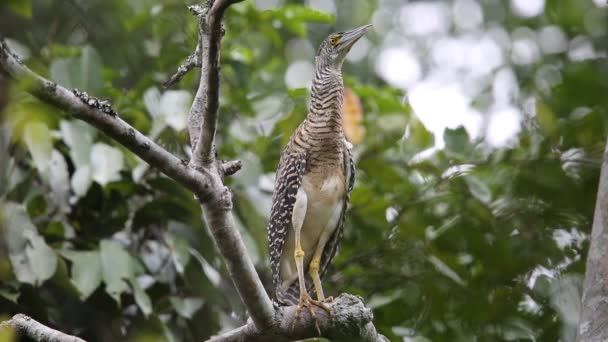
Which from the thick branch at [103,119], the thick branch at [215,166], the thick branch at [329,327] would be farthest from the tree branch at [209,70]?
the thick branch at [329,327]

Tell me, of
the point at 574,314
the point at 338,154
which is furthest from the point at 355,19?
the point at 574,314

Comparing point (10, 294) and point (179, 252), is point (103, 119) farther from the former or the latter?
point (179, 252)

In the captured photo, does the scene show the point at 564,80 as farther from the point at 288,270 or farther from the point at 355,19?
the point at 355,19

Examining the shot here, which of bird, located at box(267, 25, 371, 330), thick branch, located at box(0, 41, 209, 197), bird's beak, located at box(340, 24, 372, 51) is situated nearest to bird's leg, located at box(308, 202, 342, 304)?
bird, located at box(267, 25, 371, 330)

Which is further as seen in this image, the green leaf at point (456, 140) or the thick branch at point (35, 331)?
the green leaf at point (456, 140)

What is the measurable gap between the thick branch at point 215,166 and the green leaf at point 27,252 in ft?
4.37

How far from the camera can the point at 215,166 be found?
Result: 2992 mm

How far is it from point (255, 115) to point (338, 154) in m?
0.78

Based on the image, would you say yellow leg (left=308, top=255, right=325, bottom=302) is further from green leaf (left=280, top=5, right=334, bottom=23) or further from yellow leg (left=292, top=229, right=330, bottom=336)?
green leaf (left=280, top=5, right=334, bottom=23)

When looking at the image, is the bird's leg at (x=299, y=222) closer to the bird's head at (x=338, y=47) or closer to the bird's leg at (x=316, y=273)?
the bird's leg at (x=316, y=273)

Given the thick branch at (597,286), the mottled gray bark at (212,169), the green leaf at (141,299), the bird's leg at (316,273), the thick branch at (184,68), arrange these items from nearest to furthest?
the mottled gray bark at (212,169) → the thick branch at (184,68) → the thick branch at (597,286) → the green leaf at (141,299) → the bird's leg at (316,273)

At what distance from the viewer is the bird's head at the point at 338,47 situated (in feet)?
16.0

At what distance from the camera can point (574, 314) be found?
3674mm

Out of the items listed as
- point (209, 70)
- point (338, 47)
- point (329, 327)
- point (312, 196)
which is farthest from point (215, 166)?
point (338, 47)
